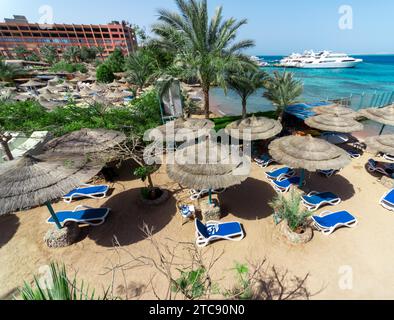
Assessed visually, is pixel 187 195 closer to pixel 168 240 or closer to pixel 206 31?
pixel 168 240

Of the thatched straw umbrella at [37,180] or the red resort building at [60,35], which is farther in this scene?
the red resort building at [60,35]

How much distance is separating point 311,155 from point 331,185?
9.91ft

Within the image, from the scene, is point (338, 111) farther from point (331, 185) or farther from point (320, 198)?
point (320, 198)

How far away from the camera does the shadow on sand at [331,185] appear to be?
28.2 feet

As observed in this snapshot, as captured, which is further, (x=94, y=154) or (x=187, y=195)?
(x=187, y=195)

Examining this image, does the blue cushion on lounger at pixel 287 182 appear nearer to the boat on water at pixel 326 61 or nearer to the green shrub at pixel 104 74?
the green shrub at pixel 104 74

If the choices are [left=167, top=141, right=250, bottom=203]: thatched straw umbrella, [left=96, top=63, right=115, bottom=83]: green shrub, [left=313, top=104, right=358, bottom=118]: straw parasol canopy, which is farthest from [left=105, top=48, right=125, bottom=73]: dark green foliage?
[left=167, top=141, right=250, bottom=203]: thatched straw umbrella

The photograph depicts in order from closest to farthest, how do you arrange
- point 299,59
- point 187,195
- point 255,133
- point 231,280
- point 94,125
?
1. point 231,280
2. point 187,195
3. point 255,133
4. point 94,125
5. point 299,59

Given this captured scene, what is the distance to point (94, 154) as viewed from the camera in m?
7.92

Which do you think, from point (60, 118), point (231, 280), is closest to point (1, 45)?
point (60, 118)

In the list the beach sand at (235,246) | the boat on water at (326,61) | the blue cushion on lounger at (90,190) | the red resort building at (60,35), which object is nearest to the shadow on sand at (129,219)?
the beach sand at (235,246)

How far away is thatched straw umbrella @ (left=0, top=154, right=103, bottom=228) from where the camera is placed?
563 centimetres

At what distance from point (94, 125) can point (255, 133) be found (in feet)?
30.6

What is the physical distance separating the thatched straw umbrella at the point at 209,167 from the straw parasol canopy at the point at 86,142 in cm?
373
